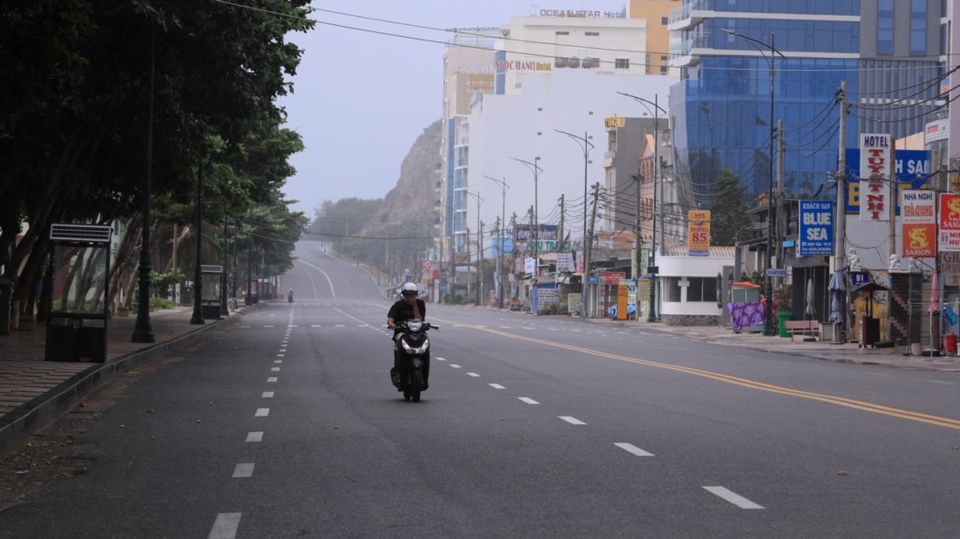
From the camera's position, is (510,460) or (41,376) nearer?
(510,460)

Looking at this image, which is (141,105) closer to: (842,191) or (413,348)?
(413,348)

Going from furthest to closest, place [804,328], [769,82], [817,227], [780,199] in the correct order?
[769,82]
[780,199]
[804,328]
[817,227]

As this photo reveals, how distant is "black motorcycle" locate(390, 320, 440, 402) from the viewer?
722 inches

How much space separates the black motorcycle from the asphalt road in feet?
1.17

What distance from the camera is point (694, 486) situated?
10.5 metres

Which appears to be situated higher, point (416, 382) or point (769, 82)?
point (769, 82)

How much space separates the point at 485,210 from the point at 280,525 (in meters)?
165

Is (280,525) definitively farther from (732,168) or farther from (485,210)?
(485,210)

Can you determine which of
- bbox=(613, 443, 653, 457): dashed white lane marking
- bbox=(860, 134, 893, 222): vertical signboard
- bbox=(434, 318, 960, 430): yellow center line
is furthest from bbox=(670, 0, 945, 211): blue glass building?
bbox=(613, 443, 653, 457): dashed white lane marking

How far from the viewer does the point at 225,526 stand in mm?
8797

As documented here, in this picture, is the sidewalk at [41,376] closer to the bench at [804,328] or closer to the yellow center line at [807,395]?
the yellow center line at [807,395]

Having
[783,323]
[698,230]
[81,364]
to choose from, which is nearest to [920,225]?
[783,323]

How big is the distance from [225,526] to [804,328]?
43522 millimetres

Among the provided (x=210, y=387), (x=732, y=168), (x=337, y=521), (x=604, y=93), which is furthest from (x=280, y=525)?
(x=604, y=93)
